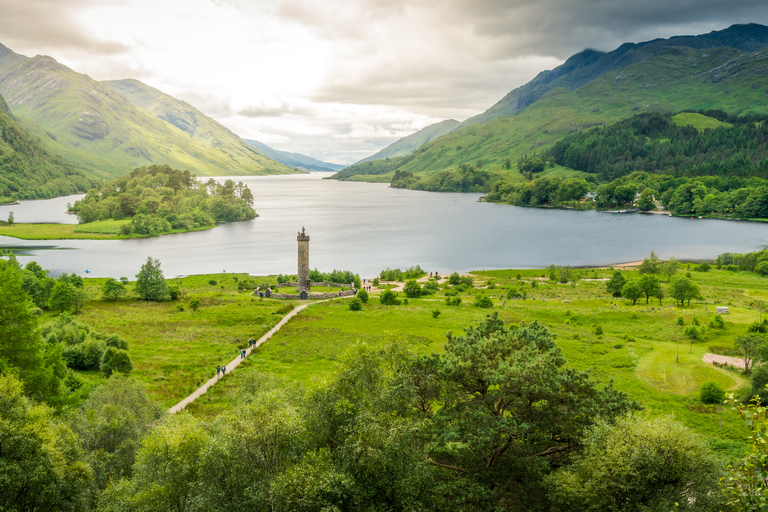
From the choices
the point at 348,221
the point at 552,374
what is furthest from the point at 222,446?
the point at 348,221

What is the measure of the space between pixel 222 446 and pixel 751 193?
8372 inches

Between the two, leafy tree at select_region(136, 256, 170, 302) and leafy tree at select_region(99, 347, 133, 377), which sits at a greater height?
leafy tree at select_region(136, 256, 170, 302)

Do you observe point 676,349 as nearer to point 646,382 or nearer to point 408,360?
point 646,382

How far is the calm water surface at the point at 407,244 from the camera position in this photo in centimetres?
11081

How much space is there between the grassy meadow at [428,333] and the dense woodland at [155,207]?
86.0 meters

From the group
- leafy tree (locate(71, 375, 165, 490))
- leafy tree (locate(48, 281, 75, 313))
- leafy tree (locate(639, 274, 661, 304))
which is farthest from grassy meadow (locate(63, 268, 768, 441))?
leafy tree (locate(71, 375, 165, 490))

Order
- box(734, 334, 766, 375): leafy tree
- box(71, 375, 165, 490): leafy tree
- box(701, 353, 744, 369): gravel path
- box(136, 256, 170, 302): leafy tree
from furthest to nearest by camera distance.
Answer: box(136, 256, 170, 302): leafy tree → box(701, 353, 744, 369): gravel path → box(734, 334, 766, 375): leafy tree → box(71, 375, 165, 490): leafy tree

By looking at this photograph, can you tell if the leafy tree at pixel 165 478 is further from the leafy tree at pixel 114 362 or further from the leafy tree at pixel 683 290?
the leafy tree at pixel 683 290

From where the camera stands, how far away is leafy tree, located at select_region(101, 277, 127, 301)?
74125mm

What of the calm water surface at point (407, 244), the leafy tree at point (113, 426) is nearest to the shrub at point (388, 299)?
the calm water surface at point (407, 244)

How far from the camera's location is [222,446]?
17.7 m

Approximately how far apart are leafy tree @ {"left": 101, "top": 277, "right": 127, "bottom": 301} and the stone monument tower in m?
28.6

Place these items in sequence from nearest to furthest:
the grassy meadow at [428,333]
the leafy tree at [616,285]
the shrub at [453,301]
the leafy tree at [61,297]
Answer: the grassy meadow at [428,333], the leafy tree at [61,297], the shrub at [453,301], the leafy tree at [616,285]

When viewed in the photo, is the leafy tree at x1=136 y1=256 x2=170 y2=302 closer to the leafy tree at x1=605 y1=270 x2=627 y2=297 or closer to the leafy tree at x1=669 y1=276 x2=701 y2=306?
the leafy tree at x1=605 y1=270 x2=627 y2=297
